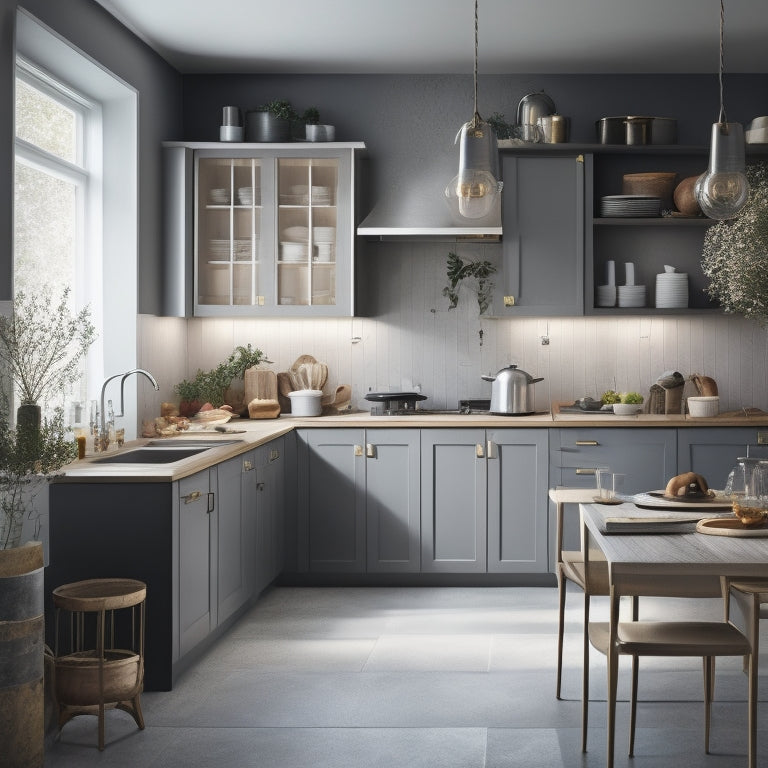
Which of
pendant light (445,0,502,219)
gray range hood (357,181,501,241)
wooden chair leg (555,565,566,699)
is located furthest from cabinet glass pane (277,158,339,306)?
wooden chair leg (555,565,566,699)

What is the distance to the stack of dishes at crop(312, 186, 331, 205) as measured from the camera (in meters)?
5.89

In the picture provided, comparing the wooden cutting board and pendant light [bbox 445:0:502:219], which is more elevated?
pendant light [bbox 445:0:502:219]

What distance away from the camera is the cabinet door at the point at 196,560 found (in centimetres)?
389

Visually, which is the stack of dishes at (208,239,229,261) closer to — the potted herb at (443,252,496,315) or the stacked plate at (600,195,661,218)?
the potted herb at (443,252,496,315)

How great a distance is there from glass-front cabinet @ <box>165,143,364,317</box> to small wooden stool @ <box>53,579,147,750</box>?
8.17 ft

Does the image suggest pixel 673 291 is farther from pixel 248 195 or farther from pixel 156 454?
pixel 156 454

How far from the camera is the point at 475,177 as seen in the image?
3400 millimetres

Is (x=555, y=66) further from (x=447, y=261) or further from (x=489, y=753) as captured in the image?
(x=489, y=753)

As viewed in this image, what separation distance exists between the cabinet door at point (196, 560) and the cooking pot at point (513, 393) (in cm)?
208

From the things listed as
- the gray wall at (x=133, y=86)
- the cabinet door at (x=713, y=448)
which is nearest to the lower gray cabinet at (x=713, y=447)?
the cabinet door at (x=713, y=448)

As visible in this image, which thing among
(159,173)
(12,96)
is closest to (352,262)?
(159,173)

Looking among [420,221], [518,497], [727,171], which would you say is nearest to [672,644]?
[727,171]

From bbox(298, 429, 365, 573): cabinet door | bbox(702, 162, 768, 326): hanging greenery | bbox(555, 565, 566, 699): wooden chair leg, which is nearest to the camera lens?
bbox(555, 565, 566, 699): wooden chair leg

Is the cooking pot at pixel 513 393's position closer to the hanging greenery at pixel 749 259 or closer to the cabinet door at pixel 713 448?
the cabinet door at pixel 713 448
